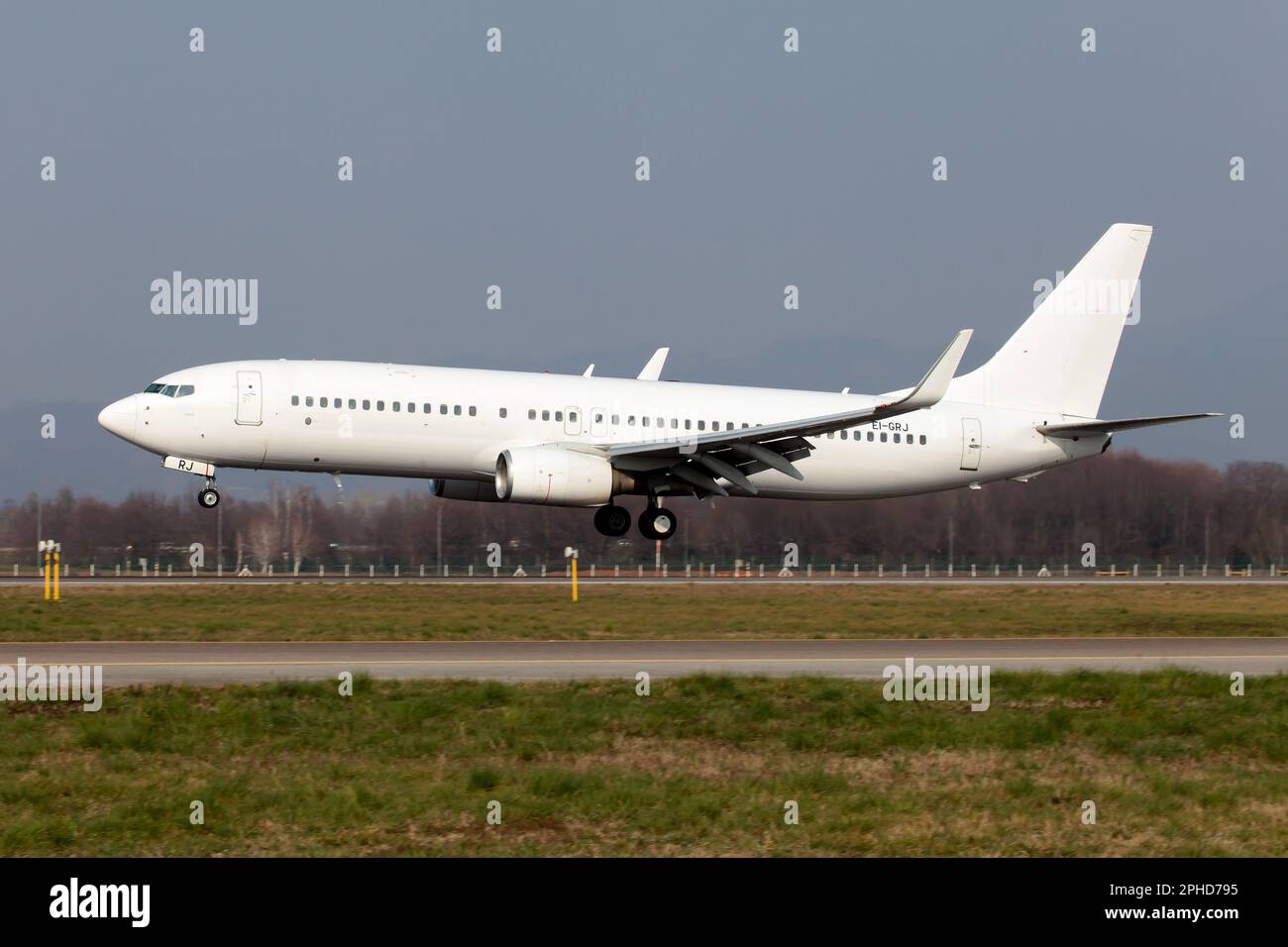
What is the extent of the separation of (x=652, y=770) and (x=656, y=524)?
2563 cm

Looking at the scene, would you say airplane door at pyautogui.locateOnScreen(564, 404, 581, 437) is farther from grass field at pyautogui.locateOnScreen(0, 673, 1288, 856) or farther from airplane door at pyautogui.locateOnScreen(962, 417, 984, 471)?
grass field at pyautogui.locateOnScreen(0, 673, 1288, 856)

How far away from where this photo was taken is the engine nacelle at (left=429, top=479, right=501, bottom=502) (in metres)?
38.8

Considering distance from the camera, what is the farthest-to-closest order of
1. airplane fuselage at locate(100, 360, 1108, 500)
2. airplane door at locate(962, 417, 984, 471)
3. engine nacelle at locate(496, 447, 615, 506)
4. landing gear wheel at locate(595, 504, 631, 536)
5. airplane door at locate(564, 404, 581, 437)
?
1. airplane door at locate(962, 417, 984, 471)
2. landing gear wheel at locate(595, 504, 631, 536)
3. airplane door at locate(564, 404, 581, 437)
4. engine nacelle at locate(496, 447, 615, 506)
5. airplane fuselage at locate(100, 360, 1108, 500)

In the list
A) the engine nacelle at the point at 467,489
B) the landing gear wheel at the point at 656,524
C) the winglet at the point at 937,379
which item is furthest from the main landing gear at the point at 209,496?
the winglet at the point at 937,379

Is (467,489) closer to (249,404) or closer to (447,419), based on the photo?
(447,419)

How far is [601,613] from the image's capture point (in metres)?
30.0

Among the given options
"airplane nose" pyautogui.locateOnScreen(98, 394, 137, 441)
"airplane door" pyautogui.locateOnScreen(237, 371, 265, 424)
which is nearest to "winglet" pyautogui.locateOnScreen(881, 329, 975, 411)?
"airplane door" pyautogui.locateOnScreen(237, 371, 265, 424)

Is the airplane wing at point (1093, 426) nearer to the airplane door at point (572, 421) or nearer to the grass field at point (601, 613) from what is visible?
the grass field at point (601, 613)

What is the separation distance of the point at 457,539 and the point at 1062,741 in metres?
51.6

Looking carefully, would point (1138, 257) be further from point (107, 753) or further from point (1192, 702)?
point (107, 753)

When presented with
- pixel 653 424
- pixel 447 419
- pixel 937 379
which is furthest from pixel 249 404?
pixel 937 379

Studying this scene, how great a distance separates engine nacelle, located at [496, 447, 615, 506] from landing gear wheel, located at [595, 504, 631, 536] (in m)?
2.03

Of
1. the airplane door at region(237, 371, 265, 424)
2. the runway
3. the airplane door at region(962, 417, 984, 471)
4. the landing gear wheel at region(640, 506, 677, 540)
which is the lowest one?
the runway
